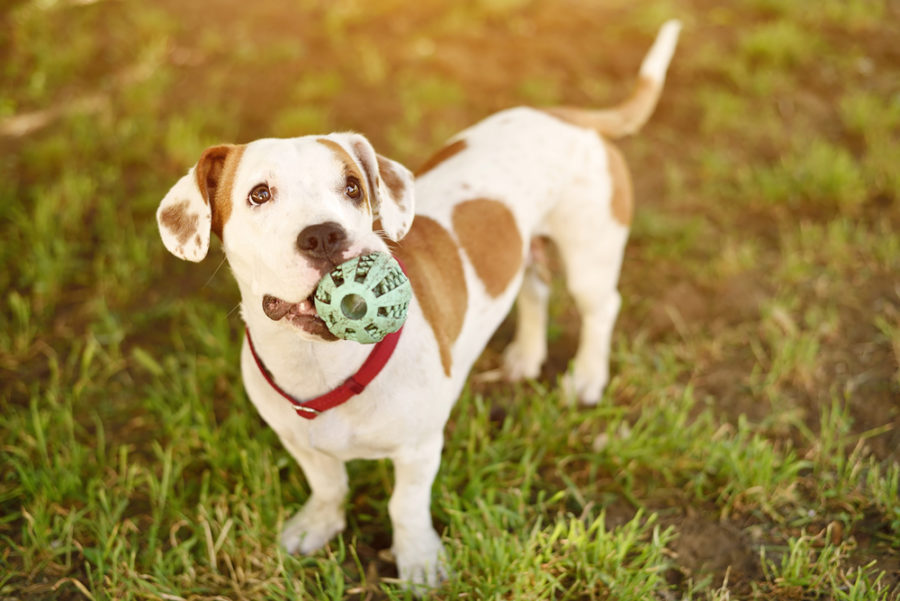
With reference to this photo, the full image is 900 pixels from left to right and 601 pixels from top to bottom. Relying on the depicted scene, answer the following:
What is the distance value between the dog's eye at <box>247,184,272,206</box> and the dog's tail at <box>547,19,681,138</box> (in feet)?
5.54

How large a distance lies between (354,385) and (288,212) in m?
0.60

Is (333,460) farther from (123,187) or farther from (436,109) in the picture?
(436,109)

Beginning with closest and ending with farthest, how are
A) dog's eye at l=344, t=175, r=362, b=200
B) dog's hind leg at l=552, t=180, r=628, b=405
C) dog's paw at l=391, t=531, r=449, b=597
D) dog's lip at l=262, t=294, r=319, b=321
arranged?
dog's lip at l=262, t=294, r=319, b=321
dog's eye at l=344, t=175, r=362, b=200
dog's paw at l=391, t=531, r=449, b=597
dog's hind leg at l=552, t=180, r=628, b=405

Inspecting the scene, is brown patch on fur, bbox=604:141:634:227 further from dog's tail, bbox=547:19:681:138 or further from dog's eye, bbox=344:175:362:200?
dog's eye, bbox=344:175:362:200

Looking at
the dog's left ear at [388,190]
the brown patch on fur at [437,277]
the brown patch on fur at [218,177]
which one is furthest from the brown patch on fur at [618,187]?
the brown patch on fur at [218,177]

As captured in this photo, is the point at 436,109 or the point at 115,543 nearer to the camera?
the point at 115,543

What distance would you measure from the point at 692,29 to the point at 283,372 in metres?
5.92

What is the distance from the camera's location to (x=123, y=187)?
16.5ft

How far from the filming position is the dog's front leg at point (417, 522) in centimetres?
265

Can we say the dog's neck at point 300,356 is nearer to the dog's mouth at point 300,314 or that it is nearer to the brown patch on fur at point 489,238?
the dog's mouth at point 300,314

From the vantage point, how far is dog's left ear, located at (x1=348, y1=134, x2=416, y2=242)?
2.39 metres

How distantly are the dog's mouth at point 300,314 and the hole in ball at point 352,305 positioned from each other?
0.13 m

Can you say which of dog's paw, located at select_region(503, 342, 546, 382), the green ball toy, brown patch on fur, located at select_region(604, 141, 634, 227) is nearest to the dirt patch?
dog's paw, located at select_region(503, 342, 546, 382)

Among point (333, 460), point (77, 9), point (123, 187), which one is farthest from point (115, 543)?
point (77, 9)
